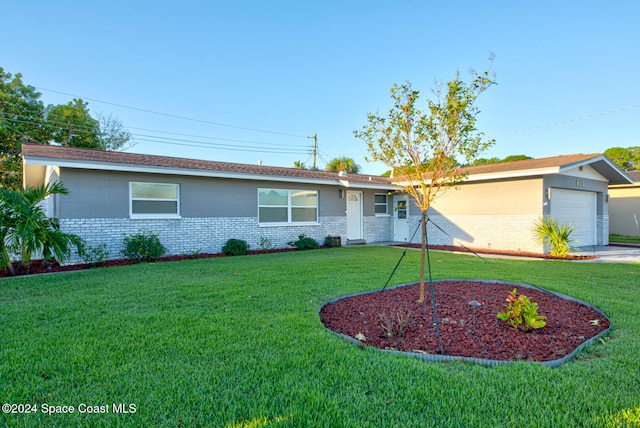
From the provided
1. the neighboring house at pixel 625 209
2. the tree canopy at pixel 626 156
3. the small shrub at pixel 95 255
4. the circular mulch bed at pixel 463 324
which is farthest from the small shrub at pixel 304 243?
the tree canopy at pixel 626 156

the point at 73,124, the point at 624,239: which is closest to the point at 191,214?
the point at 73,124

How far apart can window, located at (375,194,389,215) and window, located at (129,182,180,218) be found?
32.4ft

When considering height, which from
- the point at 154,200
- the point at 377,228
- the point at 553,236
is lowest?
the point at 553,236

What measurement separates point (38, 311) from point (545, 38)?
16.4 meters

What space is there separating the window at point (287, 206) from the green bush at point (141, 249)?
A: 412cm

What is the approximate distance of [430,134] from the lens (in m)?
4.91

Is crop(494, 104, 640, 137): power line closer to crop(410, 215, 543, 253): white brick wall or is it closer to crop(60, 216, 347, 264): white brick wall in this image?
crop(410, 215, 543, 253): white brick wall

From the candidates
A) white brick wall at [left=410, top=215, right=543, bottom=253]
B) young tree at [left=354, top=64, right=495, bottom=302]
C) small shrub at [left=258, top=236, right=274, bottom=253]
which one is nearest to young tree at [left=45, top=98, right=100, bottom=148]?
small shrub at [left=258, top=236, right=274, bottom=253]

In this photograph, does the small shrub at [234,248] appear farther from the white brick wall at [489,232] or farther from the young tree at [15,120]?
the young tree at [15,120]

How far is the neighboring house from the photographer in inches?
703

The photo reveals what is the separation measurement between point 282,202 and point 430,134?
9.39 m

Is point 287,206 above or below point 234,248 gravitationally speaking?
above

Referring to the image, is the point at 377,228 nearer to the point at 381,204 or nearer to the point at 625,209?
the point at 381,204

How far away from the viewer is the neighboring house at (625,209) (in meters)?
17.8
